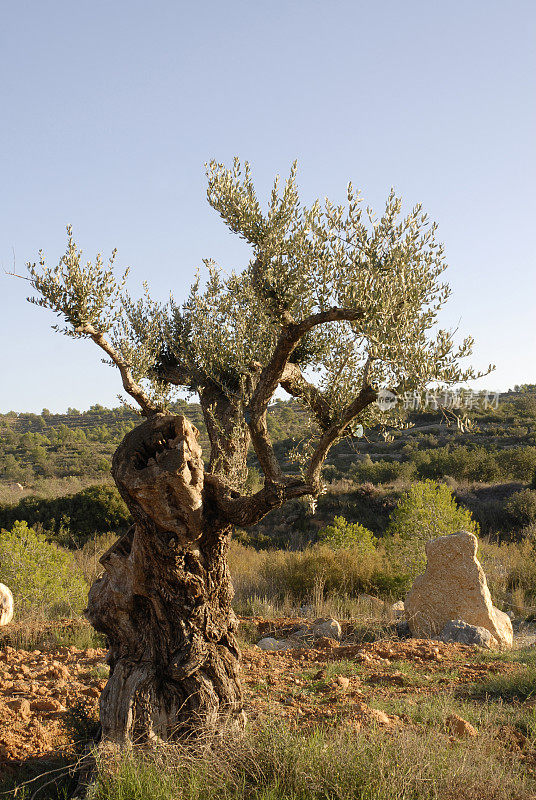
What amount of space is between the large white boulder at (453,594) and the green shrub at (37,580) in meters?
5.95

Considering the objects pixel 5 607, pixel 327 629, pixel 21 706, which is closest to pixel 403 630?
pixel 327 629

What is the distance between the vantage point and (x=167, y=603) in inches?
191

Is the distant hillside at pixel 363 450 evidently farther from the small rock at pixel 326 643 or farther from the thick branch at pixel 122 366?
the thick branch at pixel 122 366

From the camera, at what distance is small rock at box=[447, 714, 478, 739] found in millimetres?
4699

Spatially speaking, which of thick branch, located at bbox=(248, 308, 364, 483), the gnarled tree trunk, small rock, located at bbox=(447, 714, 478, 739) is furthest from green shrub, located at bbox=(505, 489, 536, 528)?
the gnarled tree trunk

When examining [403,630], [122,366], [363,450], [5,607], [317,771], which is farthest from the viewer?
[363,450]

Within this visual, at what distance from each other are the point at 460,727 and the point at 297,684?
6.56 feet

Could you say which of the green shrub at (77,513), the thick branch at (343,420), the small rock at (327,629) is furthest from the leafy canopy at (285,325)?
the green shrub at (77,513)

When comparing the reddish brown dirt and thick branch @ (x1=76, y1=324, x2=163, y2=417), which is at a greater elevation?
thick branch @ (x1=76, y1=324, x2=163, y2=417)

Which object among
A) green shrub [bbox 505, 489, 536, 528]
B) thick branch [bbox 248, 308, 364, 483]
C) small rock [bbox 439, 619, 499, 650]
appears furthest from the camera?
green shrub [bbox 505, 489, 536, 528]

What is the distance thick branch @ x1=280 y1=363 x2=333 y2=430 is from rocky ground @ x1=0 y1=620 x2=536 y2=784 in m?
2.95

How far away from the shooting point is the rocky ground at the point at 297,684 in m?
Answer: 5.02

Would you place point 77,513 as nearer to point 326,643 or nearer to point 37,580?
point 37,580

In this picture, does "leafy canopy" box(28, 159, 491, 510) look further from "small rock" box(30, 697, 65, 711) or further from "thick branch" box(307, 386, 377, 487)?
"small rock" box(30, 697, 65, 711)
